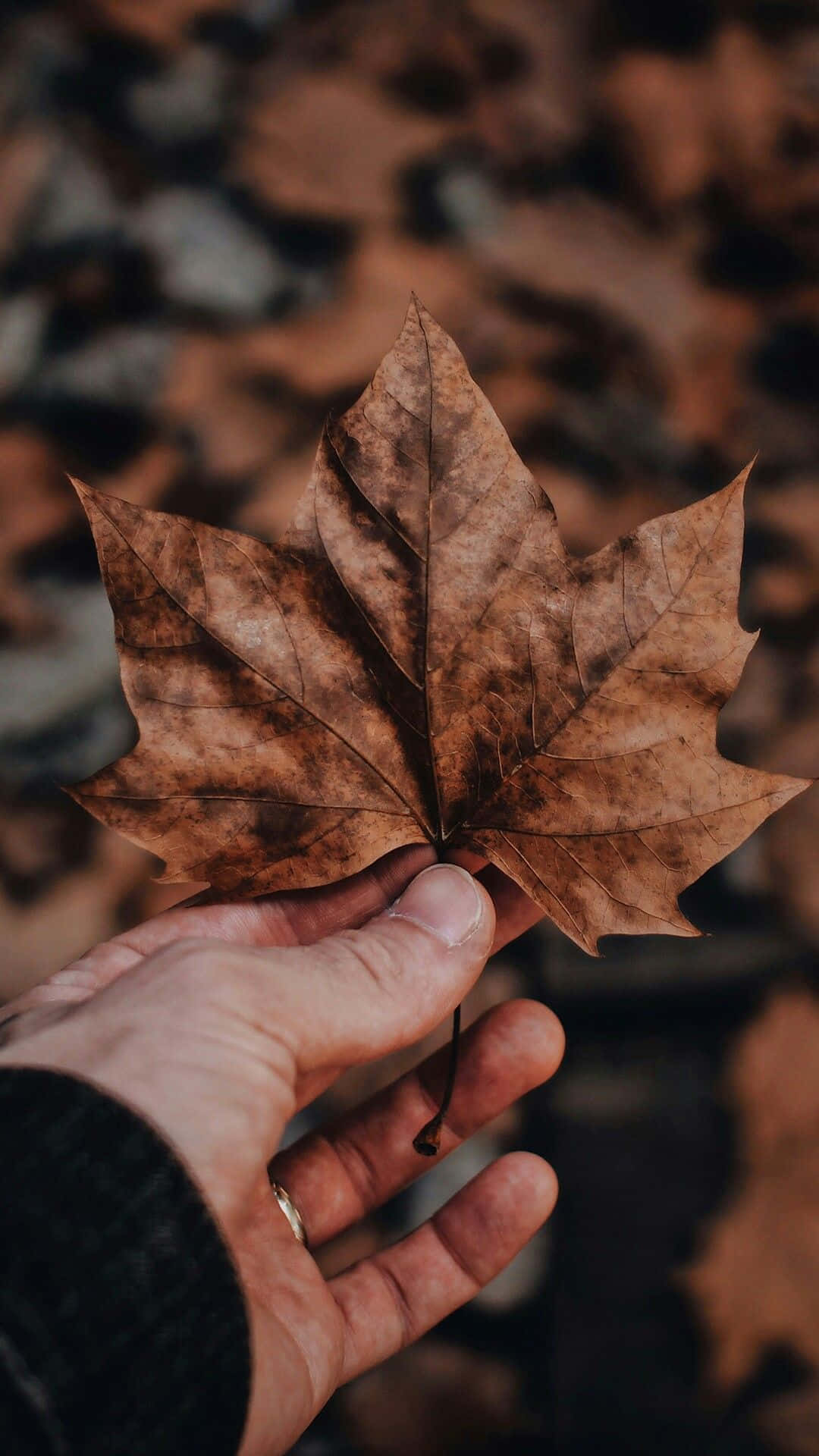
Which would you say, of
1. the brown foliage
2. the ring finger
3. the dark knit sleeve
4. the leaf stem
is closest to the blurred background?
the brown foliage

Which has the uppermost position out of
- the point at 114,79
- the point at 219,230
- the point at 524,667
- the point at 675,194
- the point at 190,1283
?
the point at 114,79

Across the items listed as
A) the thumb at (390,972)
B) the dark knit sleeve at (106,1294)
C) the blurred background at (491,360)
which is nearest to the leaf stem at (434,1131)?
the thumb at (390,972)

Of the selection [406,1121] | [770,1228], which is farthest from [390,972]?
[770,1228]

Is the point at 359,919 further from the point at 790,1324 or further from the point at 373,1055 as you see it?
the point at 790,1324

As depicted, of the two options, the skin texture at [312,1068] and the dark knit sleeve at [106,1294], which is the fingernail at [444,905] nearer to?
the skin texture at [312,1068]

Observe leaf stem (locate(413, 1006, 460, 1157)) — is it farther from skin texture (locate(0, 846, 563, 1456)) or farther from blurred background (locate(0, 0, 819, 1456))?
blurred background (locate(0, 0, 819, 1456))

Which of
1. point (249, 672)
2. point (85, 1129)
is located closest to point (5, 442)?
point (249, 672)

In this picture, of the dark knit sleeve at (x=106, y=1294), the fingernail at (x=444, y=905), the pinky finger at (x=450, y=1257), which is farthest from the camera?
the pinky finger at (x=450, y=1257)

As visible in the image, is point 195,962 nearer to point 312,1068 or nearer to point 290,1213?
point 312,1068
